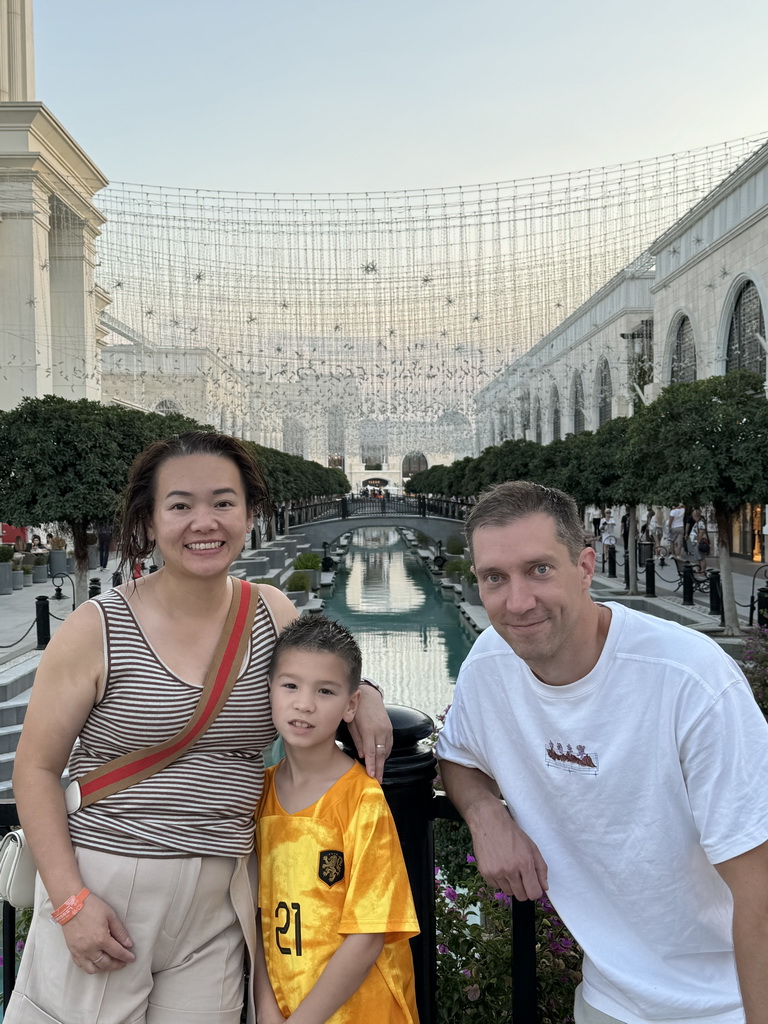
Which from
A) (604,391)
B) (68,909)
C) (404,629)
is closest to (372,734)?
(68,909)

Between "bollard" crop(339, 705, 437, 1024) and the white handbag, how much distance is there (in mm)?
735

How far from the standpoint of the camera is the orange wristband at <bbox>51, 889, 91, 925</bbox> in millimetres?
1693

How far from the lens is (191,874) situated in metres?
1.79

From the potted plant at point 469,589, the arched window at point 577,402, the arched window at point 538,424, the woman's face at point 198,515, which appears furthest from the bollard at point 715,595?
the arched window at point 538,424

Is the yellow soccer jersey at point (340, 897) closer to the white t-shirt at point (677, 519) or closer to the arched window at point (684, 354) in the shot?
the white t-shirt at point (677, 519)

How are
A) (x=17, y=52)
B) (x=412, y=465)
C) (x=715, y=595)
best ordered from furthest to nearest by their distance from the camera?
(x=412, y=465) < (x=17, y=52) < (x=715, y=595)

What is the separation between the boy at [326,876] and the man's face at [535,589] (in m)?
0.37

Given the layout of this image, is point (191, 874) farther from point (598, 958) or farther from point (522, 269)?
point (522, 269)

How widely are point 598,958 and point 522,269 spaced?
20460 mm

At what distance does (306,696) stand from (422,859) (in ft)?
2.23

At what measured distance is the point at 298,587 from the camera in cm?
2381

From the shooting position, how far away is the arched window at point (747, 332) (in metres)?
24.7

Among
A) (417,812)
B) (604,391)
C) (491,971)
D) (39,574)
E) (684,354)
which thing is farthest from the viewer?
(604,391)

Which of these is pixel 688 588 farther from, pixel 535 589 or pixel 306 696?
pixel 306 696
